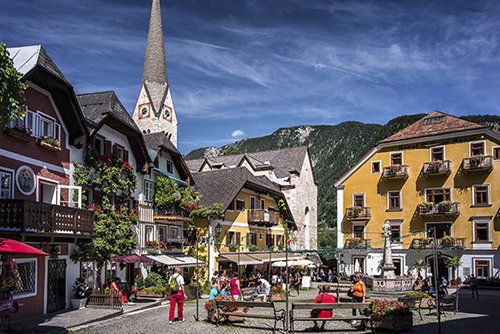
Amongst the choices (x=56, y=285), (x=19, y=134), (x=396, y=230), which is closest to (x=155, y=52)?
(x=396, y=230)

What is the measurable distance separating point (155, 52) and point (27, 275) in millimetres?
67113

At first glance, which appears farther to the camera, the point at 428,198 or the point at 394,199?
the point at 394,199

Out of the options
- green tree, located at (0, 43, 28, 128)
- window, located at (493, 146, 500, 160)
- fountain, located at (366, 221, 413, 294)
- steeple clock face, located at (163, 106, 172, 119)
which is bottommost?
fountain, located at (366, 221, 413, 294)

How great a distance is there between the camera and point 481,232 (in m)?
44.3

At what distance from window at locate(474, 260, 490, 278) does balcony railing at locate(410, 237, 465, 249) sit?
1.66m

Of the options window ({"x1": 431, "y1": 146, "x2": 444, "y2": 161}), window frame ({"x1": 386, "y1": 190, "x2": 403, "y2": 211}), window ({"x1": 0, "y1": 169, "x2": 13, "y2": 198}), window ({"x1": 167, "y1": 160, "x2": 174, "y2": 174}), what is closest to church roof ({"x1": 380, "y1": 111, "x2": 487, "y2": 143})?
window ({"x1": 431, "y1": 146, "x2": 444, "y2": 161})

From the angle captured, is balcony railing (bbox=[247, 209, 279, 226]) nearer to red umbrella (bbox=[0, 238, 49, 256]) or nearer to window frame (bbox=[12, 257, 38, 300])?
window frame (bbox=[12, 257, 38, 300])

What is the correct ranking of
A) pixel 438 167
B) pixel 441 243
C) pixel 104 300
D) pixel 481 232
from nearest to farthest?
pixel 104 300 → pixel 481 232 → pixel 441 243 → pixel 438 167

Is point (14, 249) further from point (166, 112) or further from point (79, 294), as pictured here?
point (166, 112)

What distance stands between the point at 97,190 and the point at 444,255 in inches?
1178

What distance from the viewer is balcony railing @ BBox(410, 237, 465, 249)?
44.4m

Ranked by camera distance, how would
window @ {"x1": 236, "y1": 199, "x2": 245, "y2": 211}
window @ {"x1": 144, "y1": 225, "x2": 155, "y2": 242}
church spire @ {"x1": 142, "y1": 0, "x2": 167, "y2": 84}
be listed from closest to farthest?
window @ {"x1": 144, "y1": 225, "x2": 155, "y2": 242} → window @ {"x1": 236, "y1": 199, "x2": 245, "y2": 211} → church spire @ {"x1": 142, "y1": 0, "x2": 167, "y2": 84}

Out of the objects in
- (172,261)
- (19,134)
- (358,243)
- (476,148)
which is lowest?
(172,261)

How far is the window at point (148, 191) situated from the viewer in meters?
34.3
